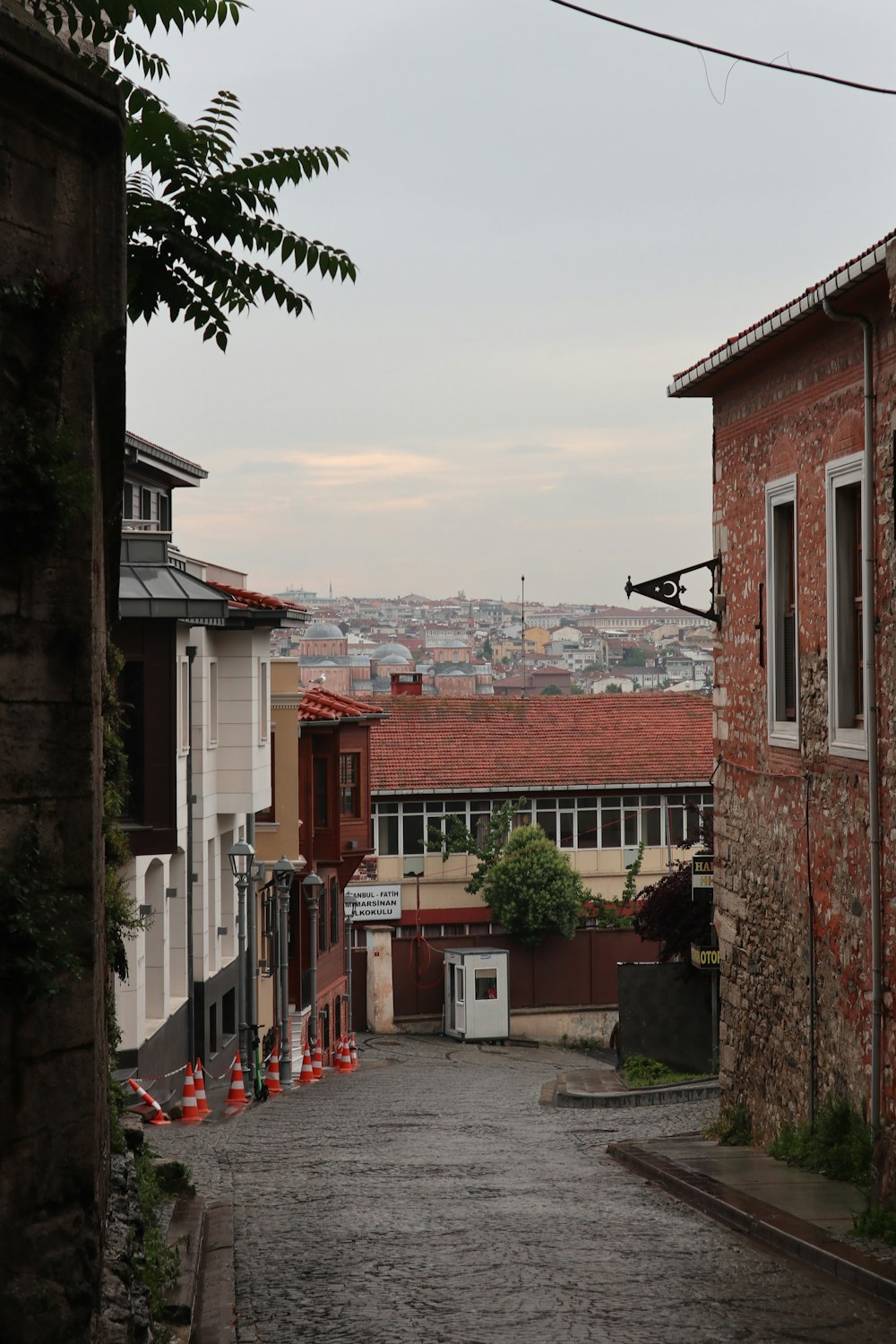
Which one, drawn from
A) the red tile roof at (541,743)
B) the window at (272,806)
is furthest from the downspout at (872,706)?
the red tile roof at (541,743)

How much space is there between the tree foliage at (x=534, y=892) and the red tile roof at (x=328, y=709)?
6630 millimetres

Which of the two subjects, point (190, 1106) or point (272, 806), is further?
point (272, 806)

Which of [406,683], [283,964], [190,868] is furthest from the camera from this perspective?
[406,683]

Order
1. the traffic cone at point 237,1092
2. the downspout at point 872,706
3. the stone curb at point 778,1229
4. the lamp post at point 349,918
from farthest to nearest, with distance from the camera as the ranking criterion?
the lamp post at point 349,918, the traffic cone at point 237,1092, the downspout at point 872,706, the stone curb at point 778,1229

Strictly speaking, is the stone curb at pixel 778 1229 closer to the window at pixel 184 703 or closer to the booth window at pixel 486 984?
the window at pixel 184 703

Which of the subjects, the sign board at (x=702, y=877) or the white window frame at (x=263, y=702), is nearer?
the sign board at (x=702, y=877)

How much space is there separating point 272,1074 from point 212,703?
651 centimetres

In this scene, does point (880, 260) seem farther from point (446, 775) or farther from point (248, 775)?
point (446, 775)

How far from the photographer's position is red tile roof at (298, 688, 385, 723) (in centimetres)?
3435

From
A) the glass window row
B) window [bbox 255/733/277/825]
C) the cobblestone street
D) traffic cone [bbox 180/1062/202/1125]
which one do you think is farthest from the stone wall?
the glass window row

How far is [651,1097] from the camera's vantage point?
2202cm

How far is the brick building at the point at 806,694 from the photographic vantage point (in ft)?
36.4

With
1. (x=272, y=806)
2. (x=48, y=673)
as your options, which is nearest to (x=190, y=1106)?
(x=272, y=806)

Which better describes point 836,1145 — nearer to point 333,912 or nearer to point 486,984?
point 333,912
